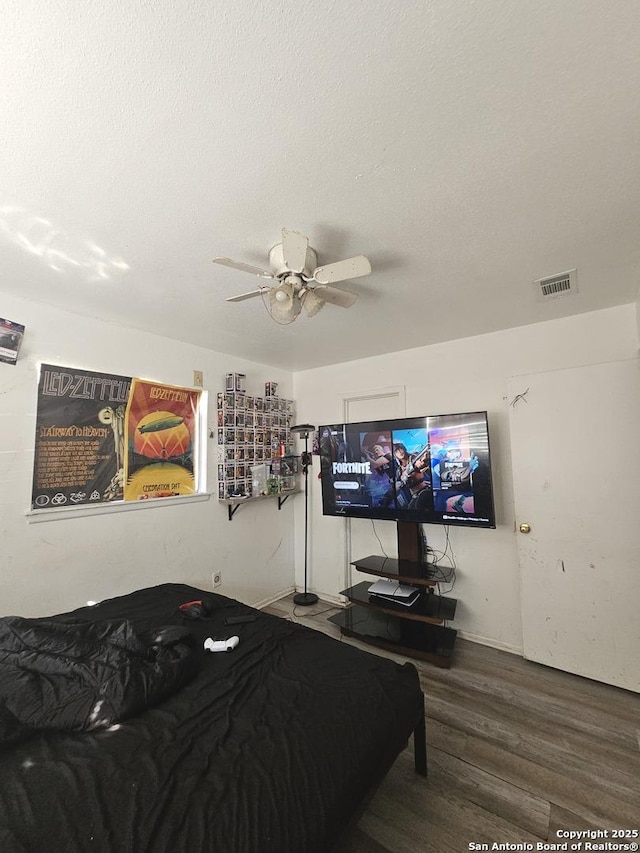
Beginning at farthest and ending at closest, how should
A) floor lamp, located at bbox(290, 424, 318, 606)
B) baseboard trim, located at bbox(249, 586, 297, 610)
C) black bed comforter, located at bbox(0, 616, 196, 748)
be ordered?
1. floor lamp, located at bbox(290, 424, 318, 606)
2. baseboard trim, located at bbox(249, 586, 297, 610)
3. black bed comforter, located at bbox(0, 616, 196, 748)

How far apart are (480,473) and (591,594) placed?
1034mm

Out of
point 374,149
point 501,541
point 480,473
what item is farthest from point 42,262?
point 501,541

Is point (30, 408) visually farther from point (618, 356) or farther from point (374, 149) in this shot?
point (618, 356)

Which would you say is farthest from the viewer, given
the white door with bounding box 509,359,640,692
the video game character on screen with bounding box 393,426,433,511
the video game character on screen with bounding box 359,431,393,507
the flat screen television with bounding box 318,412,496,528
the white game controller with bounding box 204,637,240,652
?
the video game character on screen with bounding box 359,431,393,507

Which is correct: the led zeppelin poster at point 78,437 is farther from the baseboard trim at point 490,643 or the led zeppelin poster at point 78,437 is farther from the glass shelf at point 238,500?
the baseboard trim at point 490,643

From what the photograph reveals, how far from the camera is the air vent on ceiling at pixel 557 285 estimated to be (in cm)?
202

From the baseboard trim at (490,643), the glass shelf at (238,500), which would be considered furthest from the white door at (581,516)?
the glass shelf at (238,500)

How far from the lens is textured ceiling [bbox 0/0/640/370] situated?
867 millimetres

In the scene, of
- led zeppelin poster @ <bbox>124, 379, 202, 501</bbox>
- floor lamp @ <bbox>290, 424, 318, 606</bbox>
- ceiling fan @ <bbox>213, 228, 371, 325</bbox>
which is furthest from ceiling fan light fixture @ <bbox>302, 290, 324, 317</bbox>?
floor lamp @ <bbox>290, 424, 318, 606</bbox>

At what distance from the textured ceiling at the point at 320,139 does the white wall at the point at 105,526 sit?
0.46 metres

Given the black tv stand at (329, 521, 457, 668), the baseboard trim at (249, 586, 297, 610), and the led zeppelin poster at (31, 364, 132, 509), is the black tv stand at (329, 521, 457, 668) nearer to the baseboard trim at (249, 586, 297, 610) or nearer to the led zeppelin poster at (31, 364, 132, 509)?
the baseboard trim at (249, 586, 297, 610)

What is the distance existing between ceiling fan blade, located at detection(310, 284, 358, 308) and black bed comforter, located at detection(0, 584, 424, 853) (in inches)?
71.2

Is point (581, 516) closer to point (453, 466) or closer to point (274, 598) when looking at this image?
point (453, 466)

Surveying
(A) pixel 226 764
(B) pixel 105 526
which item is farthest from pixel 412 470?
(B) pixel 105 526
